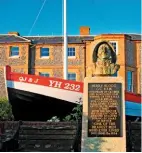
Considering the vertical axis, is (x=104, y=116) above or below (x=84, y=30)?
below

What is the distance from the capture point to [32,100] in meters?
18.2

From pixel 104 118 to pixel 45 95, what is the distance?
654 cm

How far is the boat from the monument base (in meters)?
5.26

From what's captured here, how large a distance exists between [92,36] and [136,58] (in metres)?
5.37

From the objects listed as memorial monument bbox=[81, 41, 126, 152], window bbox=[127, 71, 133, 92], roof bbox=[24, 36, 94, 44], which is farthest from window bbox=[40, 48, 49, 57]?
memorial monument bbox=[81, 41, 126, 152]

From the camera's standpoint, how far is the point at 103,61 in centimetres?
1226

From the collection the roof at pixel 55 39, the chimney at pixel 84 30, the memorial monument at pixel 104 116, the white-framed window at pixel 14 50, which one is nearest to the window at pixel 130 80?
the roof at pixel 55 39

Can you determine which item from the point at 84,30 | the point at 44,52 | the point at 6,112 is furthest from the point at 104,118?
the point at 84,30

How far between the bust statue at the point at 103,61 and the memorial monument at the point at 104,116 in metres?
0.33

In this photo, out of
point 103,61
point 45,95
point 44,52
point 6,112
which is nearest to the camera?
point 103,61

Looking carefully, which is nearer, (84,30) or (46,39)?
(46,39)

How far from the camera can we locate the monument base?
11711 millimetres

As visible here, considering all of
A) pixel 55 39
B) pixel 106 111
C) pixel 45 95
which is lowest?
pixel 106 111

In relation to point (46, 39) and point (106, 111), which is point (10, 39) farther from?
point (106, 111)
